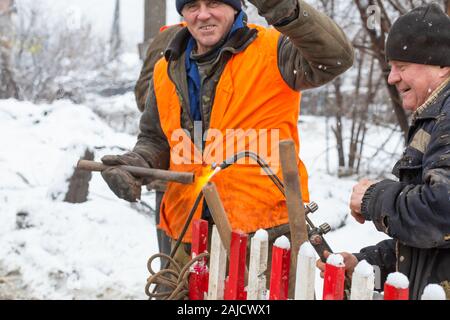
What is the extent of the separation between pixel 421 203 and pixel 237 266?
2.06ft

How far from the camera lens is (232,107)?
110 inches

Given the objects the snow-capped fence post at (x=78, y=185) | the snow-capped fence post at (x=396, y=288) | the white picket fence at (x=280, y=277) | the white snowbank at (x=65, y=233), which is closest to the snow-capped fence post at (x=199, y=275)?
the white picket fence at (x=280, y=277)

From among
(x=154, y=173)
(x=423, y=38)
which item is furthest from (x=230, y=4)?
(x=423, y=38)

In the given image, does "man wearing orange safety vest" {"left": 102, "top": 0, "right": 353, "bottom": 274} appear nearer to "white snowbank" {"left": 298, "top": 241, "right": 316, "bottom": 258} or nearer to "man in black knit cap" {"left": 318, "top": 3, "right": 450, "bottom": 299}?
"man in black knit cap" {"left": 318, "top": 3, "right": 450, "bottom": 299}

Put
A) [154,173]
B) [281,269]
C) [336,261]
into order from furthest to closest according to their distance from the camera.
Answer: [154,173]
[281,269]
[336,261]

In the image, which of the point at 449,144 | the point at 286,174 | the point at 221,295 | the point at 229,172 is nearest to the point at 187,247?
the point at 229,172

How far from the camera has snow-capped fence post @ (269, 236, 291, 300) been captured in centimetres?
194

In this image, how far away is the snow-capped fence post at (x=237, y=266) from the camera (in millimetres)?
1981

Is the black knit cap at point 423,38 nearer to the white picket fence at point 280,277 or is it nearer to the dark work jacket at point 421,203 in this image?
the dark work jacket at point 421,203

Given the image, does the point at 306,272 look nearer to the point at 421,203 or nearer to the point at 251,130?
the point at 421,203

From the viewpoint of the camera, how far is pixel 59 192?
6391mm

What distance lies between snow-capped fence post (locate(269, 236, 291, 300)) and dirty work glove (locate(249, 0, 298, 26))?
895 mm

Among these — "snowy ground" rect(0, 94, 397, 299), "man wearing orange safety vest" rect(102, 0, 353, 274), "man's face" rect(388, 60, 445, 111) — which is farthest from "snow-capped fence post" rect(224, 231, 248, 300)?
"snowy ground" rect(0, 94, 397, 299)
